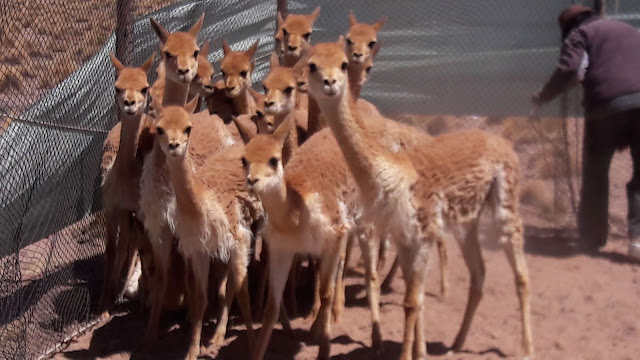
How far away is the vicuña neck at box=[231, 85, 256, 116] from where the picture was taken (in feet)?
27.8

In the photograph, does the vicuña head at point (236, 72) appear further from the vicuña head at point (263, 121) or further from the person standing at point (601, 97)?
the person standing at point (601, 97)

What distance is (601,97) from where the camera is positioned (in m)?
8.57

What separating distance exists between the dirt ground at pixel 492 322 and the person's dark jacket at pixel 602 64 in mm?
1552

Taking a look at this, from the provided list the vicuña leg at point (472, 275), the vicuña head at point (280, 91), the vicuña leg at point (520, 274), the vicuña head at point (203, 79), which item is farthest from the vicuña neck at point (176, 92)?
the vicuña leg at point (520, 274)

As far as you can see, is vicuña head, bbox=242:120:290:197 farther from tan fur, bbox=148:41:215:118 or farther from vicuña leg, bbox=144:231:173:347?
tan fur, bbox=148:41:215:118

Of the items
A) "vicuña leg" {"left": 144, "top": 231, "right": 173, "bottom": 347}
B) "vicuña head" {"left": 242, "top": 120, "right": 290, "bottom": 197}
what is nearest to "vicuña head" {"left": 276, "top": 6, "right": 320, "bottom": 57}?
"vicuña leg" {"left": 144, "top": 231, "right": 173, "bottom": 347}

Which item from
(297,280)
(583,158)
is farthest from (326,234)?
(583,158)

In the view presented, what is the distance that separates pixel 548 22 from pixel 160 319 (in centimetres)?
534

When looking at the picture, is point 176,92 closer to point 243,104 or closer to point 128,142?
point 128,142

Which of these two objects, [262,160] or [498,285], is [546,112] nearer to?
[498,285]

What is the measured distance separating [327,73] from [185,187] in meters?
1.29

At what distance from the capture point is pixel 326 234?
20.5 feet

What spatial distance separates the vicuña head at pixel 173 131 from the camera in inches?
238

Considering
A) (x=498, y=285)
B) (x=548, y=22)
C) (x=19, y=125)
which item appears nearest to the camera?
(x=19, y=125)
